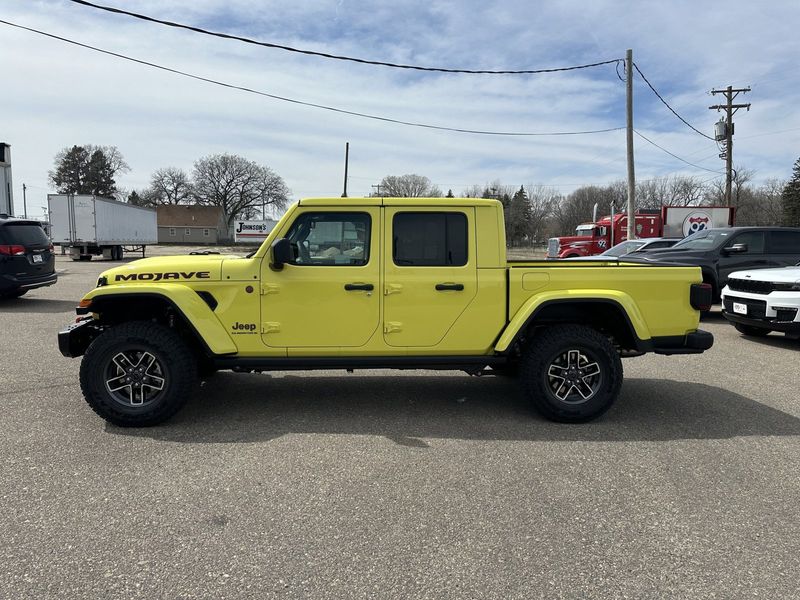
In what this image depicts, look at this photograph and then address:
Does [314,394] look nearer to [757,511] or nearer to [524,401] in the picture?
[524,401]

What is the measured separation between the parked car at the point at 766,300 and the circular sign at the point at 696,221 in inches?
675

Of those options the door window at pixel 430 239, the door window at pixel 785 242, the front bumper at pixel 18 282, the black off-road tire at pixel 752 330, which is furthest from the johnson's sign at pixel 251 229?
the door window at pixel 430 239

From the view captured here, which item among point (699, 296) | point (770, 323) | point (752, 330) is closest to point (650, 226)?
point (752, 330)

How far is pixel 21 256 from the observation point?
447 inches

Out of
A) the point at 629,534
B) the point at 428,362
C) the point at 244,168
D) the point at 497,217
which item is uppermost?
the point at 244,168

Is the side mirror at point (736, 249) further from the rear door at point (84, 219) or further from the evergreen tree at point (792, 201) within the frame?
the evergreen tree at point (792, 201)

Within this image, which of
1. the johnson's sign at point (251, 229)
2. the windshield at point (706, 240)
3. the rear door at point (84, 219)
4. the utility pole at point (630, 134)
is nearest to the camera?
the windshield at point (706, 240)

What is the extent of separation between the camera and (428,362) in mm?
4809

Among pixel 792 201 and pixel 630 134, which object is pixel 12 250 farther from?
pixel 792 201

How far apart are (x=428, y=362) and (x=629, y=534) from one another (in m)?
2.15

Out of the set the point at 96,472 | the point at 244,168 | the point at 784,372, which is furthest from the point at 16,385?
the point at 244,168

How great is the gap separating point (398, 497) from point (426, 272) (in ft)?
6.39

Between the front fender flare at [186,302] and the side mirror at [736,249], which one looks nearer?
the front fender flare at [186,302]

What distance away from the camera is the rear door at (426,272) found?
4.70 meters
